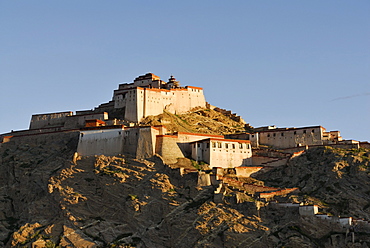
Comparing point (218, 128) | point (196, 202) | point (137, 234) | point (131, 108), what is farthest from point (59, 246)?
point (218, 128)

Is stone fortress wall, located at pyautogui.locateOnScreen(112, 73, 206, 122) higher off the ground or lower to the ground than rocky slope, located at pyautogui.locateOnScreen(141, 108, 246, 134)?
higher

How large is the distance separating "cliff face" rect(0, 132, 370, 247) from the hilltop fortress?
260 cm

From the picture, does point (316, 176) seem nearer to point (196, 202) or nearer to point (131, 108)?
point (196, 202)

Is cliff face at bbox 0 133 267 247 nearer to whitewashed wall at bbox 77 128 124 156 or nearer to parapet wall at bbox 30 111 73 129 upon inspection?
whitewashed wall at bbox 77 128 124 156

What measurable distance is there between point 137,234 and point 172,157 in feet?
43.3

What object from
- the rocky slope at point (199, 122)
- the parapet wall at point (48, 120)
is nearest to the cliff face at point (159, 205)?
the rocky slope at point (199, 122)

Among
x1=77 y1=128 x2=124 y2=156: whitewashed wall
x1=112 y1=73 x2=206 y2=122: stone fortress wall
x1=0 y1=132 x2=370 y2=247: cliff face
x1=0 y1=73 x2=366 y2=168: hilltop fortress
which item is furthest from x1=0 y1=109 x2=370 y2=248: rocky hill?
x1=112 y1=73 x2=206 y2=122: stone fortress wall

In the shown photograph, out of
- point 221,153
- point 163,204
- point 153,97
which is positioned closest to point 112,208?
point 163,204

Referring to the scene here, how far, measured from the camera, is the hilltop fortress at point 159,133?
88125 millimetres

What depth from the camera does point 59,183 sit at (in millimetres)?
85125

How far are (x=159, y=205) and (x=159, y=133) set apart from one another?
13601mm

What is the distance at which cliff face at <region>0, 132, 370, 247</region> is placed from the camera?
2891 inches

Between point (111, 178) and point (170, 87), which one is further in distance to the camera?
point (170, 87)

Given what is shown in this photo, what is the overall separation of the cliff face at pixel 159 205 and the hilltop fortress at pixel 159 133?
260 cm
